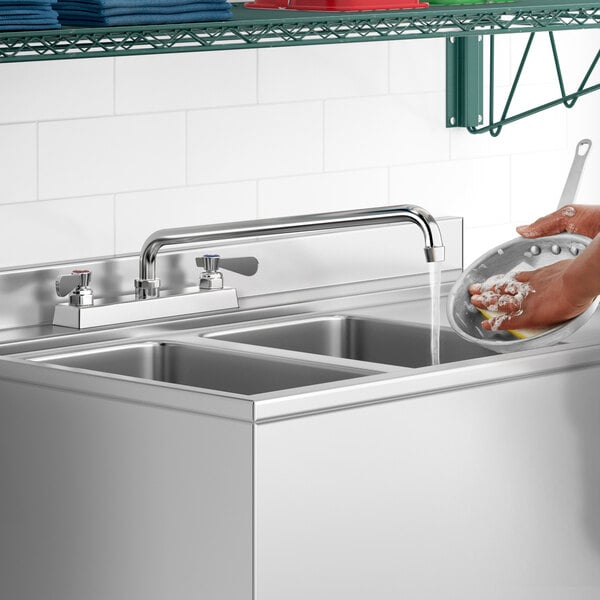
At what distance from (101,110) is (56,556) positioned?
67 centimetres

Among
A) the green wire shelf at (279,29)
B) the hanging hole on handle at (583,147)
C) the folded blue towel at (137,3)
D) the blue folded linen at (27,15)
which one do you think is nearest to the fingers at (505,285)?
the hanging hole on handle at (583,147)

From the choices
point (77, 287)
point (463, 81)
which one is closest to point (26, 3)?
point (77, 287)

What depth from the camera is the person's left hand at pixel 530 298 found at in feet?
6.22

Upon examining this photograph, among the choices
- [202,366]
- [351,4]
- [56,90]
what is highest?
[351,4]

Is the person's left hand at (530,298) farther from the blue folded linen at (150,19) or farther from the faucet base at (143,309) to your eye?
the blue folded linen at (150,19)

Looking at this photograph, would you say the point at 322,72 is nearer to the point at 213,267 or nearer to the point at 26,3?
the point at 213,267

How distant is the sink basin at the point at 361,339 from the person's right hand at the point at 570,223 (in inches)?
7.0

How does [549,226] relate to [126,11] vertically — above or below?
below

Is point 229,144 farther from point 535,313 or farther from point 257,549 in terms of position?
point 257,549

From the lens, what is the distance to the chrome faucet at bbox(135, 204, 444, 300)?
204cm

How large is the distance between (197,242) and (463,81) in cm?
64

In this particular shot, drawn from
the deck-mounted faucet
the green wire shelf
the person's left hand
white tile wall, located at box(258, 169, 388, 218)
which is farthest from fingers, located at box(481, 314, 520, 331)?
white tile wall, located at box(258, 169, 388, 218)

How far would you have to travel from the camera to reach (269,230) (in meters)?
2.07

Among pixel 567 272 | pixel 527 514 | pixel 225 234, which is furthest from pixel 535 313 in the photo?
pixel 225 234
